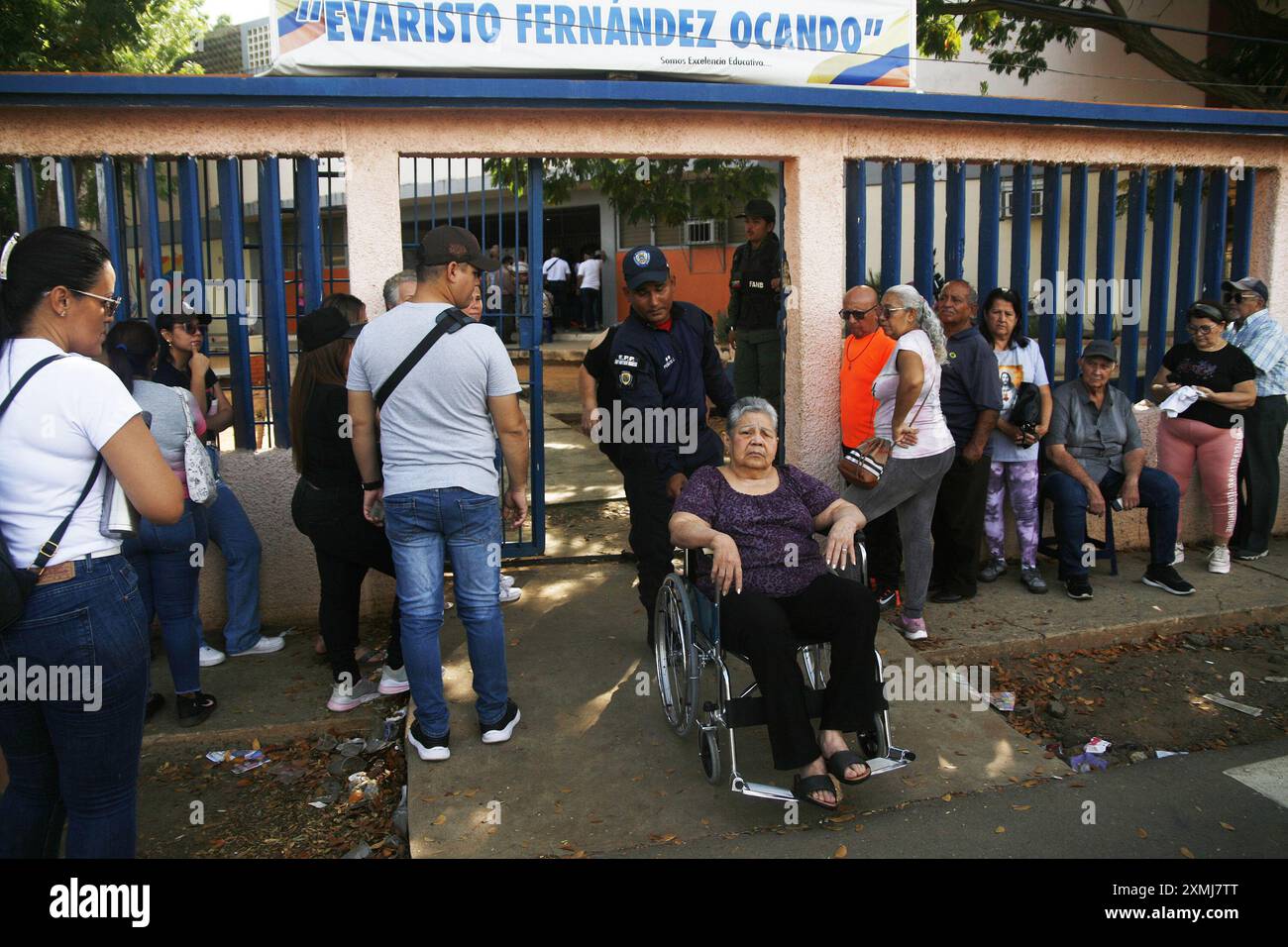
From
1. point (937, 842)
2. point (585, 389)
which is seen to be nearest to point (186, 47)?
point (585, 389)

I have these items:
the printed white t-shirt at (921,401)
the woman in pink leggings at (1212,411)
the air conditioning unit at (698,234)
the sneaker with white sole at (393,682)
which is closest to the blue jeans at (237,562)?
the sneaker with white sole at (393,682)

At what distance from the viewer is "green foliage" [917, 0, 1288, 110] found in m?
11.5

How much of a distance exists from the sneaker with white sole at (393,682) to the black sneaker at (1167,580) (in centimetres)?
439

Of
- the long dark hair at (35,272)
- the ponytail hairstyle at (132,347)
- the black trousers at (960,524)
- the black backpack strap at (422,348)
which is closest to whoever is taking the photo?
the long dark hair at (35,272)

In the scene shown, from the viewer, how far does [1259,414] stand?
21.4 feet

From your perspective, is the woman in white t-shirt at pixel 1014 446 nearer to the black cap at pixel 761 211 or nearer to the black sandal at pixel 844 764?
the black cap at pixel 761 211

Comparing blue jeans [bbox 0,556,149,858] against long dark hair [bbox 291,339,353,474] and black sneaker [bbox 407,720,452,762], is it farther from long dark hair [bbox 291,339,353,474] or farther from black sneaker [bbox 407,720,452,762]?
long dark hair [bbox 291,339,353,474]

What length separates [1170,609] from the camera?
5.67 meters

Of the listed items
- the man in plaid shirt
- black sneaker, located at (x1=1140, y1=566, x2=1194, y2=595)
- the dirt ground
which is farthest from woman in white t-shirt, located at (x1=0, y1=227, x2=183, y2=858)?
the man in plaid shirt

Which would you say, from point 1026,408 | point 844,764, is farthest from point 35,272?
point 1026,408

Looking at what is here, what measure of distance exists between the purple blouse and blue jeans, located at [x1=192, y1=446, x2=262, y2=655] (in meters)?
2.46

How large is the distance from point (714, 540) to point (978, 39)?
36.9 feet

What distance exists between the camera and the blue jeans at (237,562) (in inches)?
201

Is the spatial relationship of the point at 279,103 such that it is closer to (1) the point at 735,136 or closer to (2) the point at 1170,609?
(1) the point at 735,136
